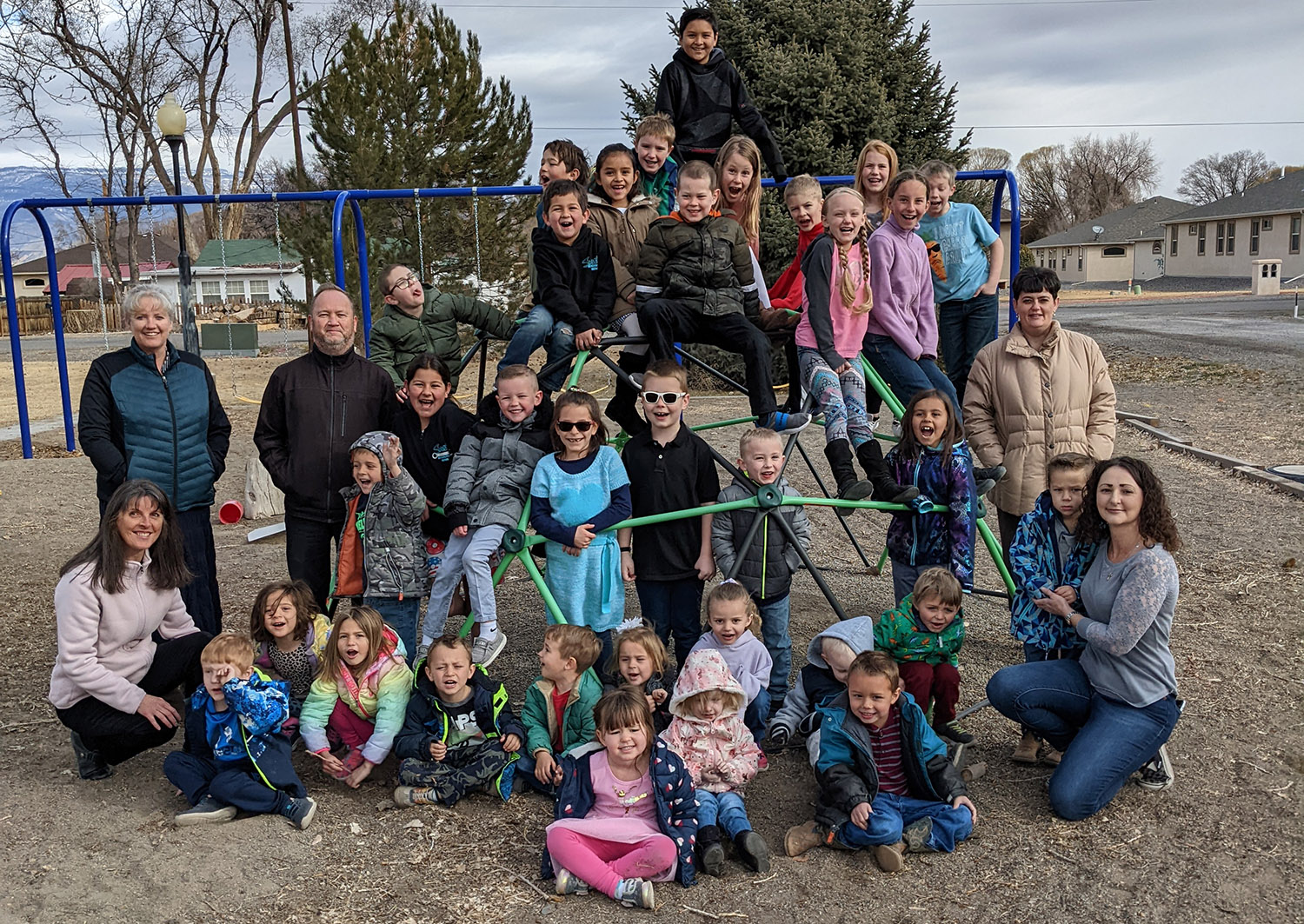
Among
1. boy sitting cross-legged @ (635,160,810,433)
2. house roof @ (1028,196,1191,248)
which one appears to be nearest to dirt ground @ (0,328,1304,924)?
boy sitting cross-legged @ (635,160,810,433)

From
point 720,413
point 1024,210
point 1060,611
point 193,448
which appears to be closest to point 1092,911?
point 1060,611

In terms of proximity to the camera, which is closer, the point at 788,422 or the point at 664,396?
the point at 664,396

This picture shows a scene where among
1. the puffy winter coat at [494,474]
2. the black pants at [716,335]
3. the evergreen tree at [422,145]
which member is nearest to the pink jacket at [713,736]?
the puffy winter coat at [494,474]

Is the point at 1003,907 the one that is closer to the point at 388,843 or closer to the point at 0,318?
the point at 388,843

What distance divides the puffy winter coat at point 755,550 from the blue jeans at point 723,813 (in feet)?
3.33

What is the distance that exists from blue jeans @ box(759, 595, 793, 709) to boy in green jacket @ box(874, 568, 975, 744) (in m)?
0.48

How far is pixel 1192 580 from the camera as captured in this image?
232 inches

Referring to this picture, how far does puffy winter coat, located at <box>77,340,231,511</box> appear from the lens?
13.8 ft

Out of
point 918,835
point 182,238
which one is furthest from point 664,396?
point 182,238

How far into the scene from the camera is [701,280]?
4.72 metres

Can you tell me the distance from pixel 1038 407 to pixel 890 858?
216 centimetres

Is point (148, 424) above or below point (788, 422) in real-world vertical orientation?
above

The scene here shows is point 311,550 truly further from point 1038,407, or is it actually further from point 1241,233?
point 1241,233

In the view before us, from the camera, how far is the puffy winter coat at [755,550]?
4250 mm
